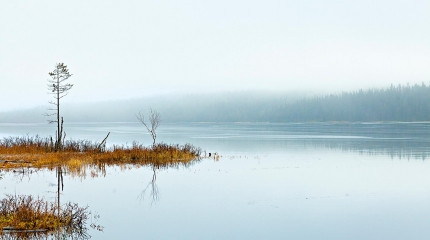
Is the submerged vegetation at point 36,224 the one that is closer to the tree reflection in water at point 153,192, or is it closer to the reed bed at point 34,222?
the reed bed at point 34,222

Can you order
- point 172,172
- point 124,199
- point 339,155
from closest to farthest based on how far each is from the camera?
point 124,199, point 172,172, point 339,155

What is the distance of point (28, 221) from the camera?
38.9 feet

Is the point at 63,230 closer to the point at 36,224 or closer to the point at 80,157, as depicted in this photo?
the point at 36,224

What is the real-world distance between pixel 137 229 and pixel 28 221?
109 inches

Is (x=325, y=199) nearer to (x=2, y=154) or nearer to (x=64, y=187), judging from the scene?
(x=64, y=187)

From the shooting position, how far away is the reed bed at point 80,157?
26.7m

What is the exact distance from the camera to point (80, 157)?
30.0m

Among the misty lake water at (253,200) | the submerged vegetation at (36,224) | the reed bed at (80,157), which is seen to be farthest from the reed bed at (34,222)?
the reed bed at (80,157)

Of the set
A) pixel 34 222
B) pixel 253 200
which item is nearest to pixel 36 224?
pixel 34 222

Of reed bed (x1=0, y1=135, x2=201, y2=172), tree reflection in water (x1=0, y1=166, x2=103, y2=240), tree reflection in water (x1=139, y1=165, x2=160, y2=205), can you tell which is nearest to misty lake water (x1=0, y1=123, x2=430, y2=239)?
tree reflection in water (x1=139, y1=165, x2=160, y2=205)

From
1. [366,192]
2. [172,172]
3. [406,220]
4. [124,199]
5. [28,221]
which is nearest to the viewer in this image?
[28,221]

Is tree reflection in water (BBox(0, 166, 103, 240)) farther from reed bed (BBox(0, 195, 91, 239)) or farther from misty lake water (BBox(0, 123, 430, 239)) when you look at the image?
misty lake water (BBox(0, 123, 430, 239))

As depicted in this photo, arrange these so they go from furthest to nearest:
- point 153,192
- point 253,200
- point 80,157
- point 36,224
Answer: point 80,157 → point 153,192 → point 253,200 → point 36,224

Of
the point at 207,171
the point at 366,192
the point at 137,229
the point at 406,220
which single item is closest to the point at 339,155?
the point at 207,171
